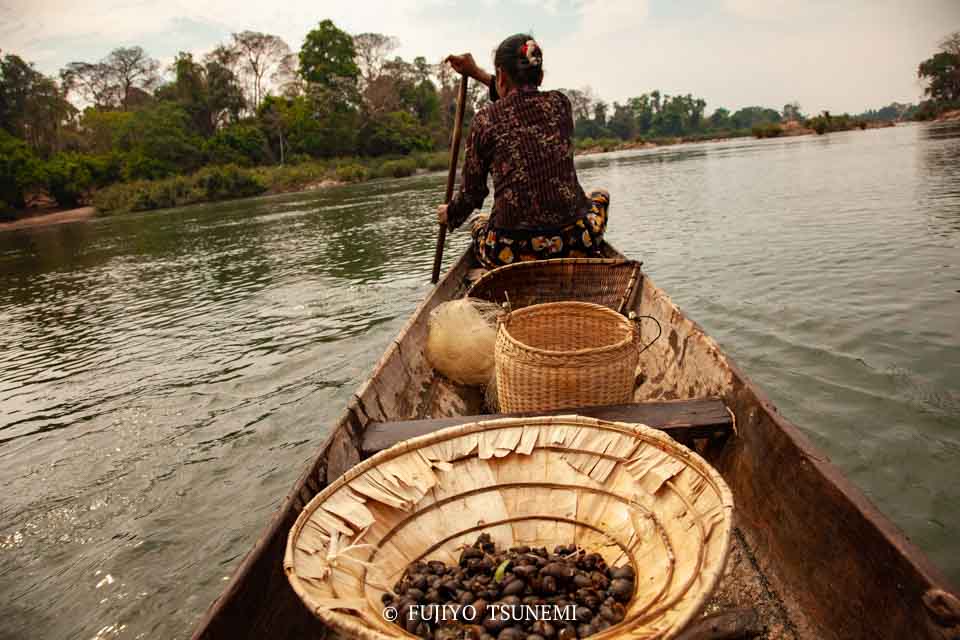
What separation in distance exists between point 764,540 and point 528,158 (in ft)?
7.71

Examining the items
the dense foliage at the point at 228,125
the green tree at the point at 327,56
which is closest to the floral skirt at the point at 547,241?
the dense foliage at the point at 228,125

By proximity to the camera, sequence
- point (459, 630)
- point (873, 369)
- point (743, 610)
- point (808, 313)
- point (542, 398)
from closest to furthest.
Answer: point (459, 630) < point (743, 610) < point (542, 398) < point (873, 369) < point (808, 313)

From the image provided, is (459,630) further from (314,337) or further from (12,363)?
(12,363)

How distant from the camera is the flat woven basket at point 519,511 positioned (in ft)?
3.71

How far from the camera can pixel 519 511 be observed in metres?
1.56

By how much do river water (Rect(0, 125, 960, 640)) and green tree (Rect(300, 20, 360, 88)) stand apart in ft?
150

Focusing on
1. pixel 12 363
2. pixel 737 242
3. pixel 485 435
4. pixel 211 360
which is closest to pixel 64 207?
pixel 12 363

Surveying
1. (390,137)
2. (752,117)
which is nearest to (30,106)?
(390,137)

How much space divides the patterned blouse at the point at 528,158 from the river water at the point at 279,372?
184cm

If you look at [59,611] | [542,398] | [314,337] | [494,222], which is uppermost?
[494,222]

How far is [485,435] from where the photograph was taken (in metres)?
1.62

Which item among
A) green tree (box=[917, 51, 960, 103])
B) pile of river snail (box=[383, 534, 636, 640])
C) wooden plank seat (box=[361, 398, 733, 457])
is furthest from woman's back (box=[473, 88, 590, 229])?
green tree (box=[917, 51, 960, 103])

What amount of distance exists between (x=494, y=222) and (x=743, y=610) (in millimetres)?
2644

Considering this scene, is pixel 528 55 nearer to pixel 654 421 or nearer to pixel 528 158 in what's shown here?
pixel 528 158
